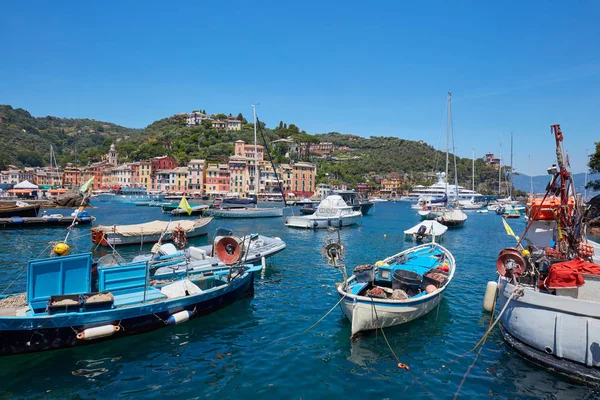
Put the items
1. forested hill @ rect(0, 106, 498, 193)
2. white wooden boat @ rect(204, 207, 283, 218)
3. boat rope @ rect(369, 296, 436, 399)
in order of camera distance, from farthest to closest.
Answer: forested hill @ rect(0, 106, 498, 193) → white wooden boat @ rect(204, 207, 283, 218) → boat rope @ rect(369, 296, 436, 399)

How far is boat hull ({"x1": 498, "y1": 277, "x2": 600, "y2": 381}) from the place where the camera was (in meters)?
8.78

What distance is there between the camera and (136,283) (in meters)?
12.9

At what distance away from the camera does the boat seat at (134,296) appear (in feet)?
39.2

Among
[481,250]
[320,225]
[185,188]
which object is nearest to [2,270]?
[320,225]

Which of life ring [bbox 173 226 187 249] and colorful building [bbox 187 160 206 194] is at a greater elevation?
colorful building [bbox 187 160 206 194]

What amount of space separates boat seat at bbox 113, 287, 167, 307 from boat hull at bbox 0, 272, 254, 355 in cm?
53

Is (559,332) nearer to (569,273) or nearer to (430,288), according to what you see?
(569,273)

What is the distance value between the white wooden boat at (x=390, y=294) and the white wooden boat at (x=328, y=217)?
26.6 metres

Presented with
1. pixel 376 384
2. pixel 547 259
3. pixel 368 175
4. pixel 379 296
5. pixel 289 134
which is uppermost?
pixel 289 134

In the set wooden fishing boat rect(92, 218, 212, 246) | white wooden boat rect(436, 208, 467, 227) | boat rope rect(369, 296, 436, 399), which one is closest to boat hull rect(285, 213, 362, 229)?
white wooden boat rect(436, 208, 467, 227)

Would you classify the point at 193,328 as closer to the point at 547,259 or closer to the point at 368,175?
the point at 547,259

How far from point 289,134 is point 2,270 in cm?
17261

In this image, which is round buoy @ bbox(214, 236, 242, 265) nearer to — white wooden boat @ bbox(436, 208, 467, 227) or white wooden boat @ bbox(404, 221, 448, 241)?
white wooden boat @ bbox(404, 221, 448, 241)

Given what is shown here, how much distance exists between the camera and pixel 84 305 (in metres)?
10.9
